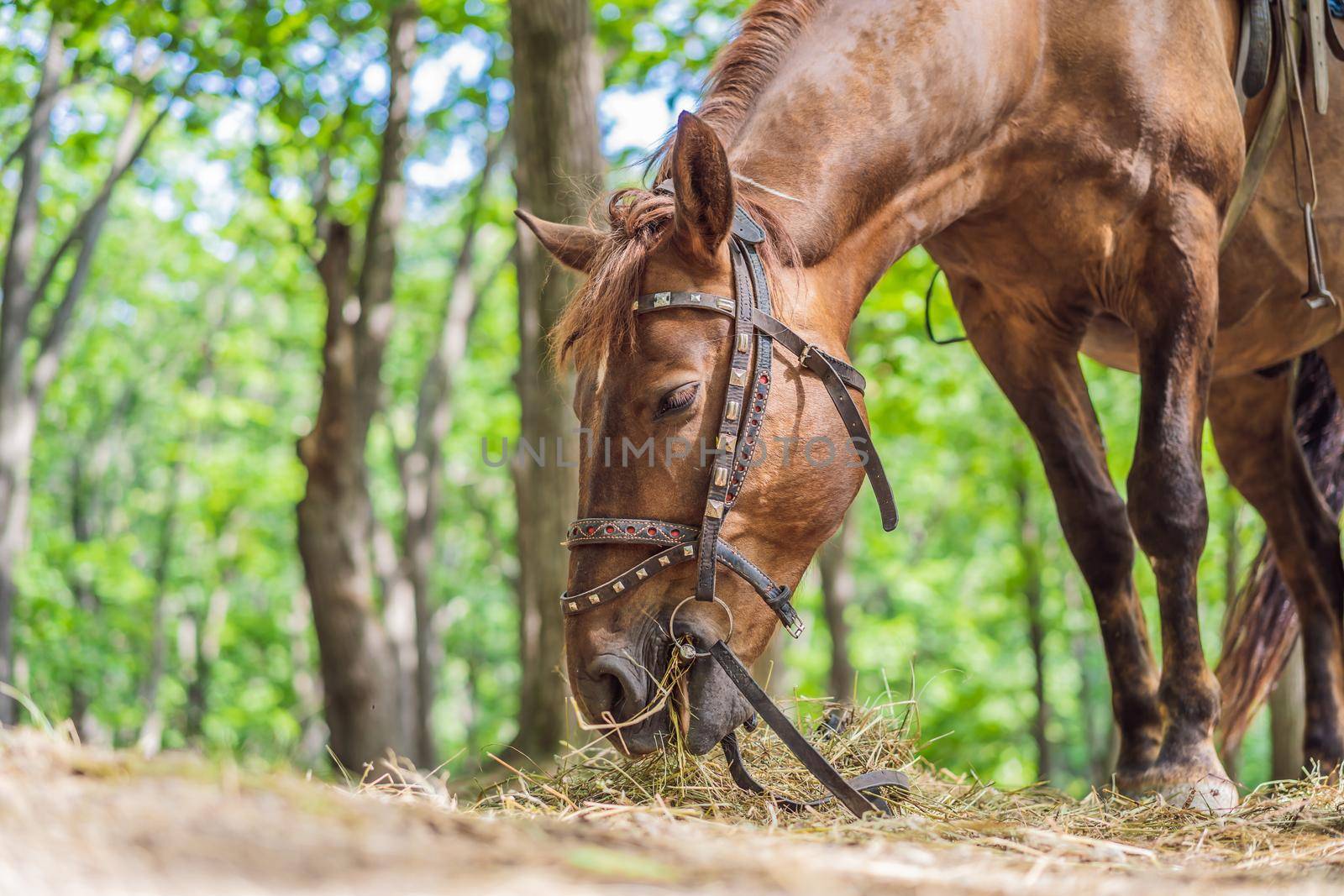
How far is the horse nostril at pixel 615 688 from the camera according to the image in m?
2.64

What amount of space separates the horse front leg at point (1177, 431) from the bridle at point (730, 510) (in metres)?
1.13

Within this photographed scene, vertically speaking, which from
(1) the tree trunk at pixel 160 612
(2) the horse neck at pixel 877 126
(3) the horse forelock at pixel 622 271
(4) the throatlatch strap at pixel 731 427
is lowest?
(1) the tree trunk at pixel 160 612

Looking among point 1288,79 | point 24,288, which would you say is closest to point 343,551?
point 24,288

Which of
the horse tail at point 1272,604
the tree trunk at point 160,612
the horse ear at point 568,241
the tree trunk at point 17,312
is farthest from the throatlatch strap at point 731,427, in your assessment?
the tree trunk at point 160,612

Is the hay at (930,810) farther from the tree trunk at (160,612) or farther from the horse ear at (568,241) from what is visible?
the tree trunk at (160,612)

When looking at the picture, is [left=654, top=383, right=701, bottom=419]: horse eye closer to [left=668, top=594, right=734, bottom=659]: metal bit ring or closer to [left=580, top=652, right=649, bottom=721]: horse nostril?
[left=668, top=594, right=734, bottom=659]: metal bit ring

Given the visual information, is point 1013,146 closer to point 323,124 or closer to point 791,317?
point 791,317

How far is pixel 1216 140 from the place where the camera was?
3387 millimetres

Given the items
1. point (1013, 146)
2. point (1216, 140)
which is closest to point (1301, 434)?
point (1216, 140)

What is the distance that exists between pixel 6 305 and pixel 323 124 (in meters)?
3.36

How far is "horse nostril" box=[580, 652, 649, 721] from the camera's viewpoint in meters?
2.64

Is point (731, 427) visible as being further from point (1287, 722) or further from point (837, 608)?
point (837, 608)

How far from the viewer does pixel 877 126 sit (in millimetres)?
3086

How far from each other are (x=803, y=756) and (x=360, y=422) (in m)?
7.17
